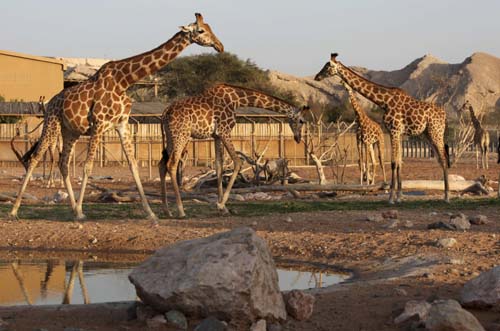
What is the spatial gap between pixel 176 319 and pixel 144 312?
364 mm

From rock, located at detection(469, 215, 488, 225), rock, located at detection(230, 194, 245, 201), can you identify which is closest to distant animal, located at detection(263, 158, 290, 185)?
rock, located at detection(230, 194, 245, 201)

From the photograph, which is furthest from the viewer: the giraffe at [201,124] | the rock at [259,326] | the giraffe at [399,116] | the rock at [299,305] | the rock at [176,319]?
the giraffe at [399,116]

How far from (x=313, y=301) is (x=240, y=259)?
836 millimetres

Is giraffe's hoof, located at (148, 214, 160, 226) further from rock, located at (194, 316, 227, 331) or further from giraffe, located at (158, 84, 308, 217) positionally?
rock, located at (194, 316, 227, 331)

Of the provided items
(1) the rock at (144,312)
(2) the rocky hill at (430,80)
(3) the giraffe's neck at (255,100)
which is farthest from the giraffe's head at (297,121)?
(2) the rocky hill at (430,80)

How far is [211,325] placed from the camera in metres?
6.27

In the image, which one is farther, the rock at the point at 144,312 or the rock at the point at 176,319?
the rock at the point at 144,312

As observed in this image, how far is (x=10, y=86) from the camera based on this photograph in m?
43.9

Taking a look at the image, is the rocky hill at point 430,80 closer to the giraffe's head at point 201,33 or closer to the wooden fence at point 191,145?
the wooden fence at point 191,145

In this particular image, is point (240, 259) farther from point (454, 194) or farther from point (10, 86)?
point (10, 86)

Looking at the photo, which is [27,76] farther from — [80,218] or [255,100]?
[80,218]

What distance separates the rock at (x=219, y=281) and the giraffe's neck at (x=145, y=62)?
7.26 meters

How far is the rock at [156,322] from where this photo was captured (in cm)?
660

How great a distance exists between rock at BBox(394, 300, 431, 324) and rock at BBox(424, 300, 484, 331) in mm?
204
